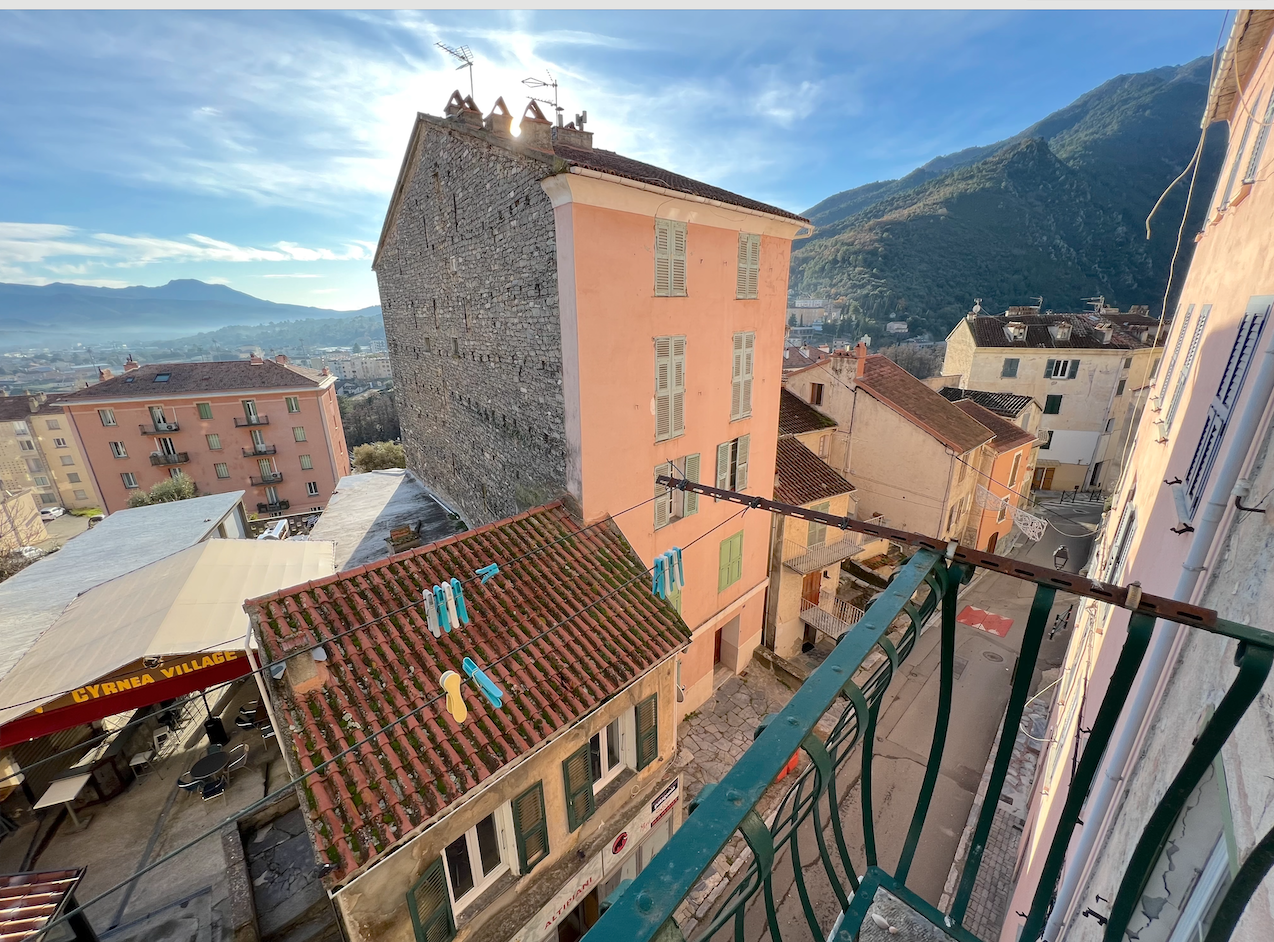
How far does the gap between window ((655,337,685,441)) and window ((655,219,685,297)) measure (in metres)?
1.01

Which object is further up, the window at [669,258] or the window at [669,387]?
the window at [669,258]

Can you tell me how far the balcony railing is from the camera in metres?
16.1

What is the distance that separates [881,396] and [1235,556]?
18.8 m

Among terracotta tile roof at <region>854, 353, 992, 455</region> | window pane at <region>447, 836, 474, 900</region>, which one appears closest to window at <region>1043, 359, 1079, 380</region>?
terracotta tile roof at <region>854, 353, 992, 455</region>

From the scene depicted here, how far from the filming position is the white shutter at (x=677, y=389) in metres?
10.5

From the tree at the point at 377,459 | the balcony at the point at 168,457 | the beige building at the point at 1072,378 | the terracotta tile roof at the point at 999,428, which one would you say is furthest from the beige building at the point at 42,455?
the beige building at the point at 1072,378

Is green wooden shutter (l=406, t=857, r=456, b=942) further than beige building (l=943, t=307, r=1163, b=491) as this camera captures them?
No

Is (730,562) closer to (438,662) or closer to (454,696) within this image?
(438,662)

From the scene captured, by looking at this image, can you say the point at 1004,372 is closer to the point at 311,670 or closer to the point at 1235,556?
the point at 1235,556

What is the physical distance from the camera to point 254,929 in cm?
707

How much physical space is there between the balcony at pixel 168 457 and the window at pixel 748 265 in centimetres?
4044

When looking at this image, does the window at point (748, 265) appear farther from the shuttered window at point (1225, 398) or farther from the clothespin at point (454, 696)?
the clothespin at point (454, 696)

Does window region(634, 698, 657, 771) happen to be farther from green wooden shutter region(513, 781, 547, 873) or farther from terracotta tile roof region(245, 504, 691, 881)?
green wooden shutter region(513, 781, 547, 873)

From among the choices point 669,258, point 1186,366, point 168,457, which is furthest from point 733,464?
point 168,457
